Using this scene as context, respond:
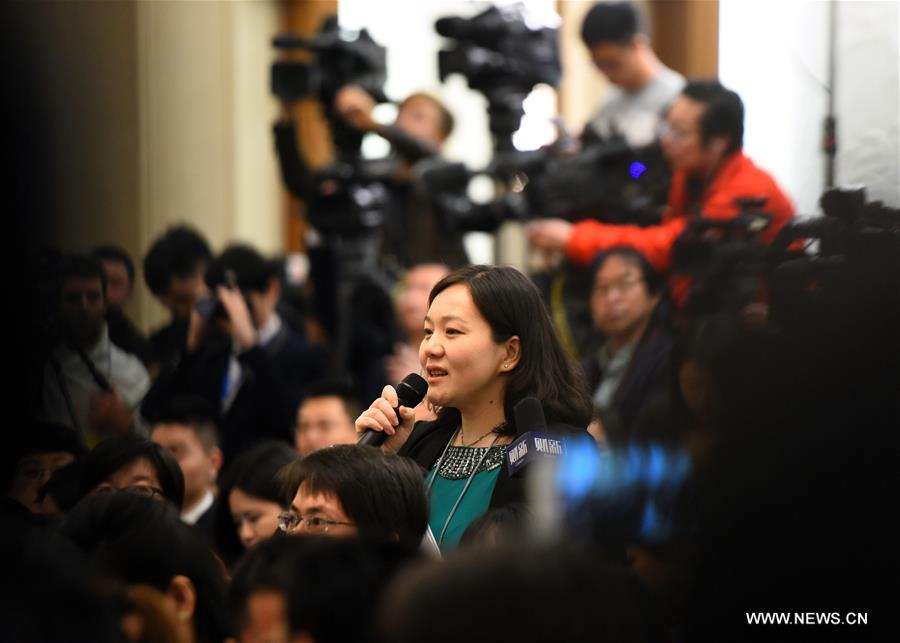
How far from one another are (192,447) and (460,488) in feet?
4.79

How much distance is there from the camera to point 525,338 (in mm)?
2592

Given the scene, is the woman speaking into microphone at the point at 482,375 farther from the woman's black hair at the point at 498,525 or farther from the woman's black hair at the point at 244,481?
the woman's black hair at the point at 244,481

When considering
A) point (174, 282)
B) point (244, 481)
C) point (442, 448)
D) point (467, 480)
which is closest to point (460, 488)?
point (467, 480)

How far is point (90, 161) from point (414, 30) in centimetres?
565

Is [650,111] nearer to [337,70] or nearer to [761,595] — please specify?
[337,70]

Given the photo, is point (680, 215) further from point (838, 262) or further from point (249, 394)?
point (838, 262)

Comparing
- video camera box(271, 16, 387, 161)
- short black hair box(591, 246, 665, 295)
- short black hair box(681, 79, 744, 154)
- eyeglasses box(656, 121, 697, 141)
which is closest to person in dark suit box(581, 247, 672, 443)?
short black hair box(591, 246, 665, 295)

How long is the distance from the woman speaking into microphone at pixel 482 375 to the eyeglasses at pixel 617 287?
4.18ft

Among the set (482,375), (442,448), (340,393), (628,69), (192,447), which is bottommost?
(192,447)

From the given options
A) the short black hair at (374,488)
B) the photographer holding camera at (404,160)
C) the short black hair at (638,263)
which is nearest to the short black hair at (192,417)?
the short black hair at (638,263)

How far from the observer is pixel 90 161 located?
11.5 ft

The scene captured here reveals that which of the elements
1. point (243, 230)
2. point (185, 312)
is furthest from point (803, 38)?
point (243, 230)

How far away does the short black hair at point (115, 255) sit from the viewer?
3.47 meters

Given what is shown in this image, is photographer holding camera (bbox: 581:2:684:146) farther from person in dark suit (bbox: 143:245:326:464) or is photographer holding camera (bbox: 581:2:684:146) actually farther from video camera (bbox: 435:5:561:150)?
person in dark suit (bbox: 143:245:326:464)
